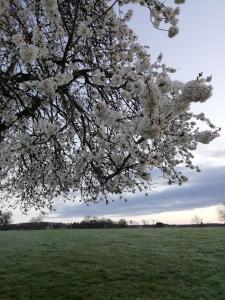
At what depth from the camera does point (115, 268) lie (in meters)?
18.0

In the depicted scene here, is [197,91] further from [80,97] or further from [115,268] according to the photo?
[115,268]

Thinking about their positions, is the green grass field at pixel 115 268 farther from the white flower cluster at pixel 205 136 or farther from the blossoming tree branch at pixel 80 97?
the white flower cluster at pixel 205 136

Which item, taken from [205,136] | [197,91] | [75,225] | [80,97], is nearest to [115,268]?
[80,97]

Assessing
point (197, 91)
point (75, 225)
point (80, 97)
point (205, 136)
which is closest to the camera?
point (197, 91)

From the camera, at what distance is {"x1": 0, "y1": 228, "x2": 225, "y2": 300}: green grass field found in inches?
590

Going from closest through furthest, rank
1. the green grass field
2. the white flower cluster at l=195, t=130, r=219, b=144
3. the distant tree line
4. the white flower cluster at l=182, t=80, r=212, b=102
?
the white flower cluster at l=182, t=80, r=212, b=102 → the white flower cluster at l=195, t=130, r=219, b=144 → the green grass field → the distant tree line

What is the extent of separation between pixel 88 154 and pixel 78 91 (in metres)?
3.16

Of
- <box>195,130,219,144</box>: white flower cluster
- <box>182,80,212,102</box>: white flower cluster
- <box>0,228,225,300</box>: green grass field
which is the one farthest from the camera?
<box>0,228,225,300</box>: green grass field

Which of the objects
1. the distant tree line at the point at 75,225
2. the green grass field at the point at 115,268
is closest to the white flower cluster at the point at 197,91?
the green grass field at the point at 115,268

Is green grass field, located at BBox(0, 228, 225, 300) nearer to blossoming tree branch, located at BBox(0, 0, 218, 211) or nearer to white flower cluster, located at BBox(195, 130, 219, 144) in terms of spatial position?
blossoming tree branch, located at BBox(0, 0, 218, 211)

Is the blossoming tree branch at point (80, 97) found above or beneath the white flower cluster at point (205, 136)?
above

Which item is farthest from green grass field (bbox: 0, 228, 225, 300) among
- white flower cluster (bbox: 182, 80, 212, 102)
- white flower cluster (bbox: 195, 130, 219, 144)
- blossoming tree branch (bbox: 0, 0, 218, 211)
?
white flower cluster (bbox: 182, 80, 212, 102)

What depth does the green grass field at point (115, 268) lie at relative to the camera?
14977mm

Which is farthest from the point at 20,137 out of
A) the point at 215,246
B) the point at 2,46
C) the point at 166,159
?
the point at 215,246
